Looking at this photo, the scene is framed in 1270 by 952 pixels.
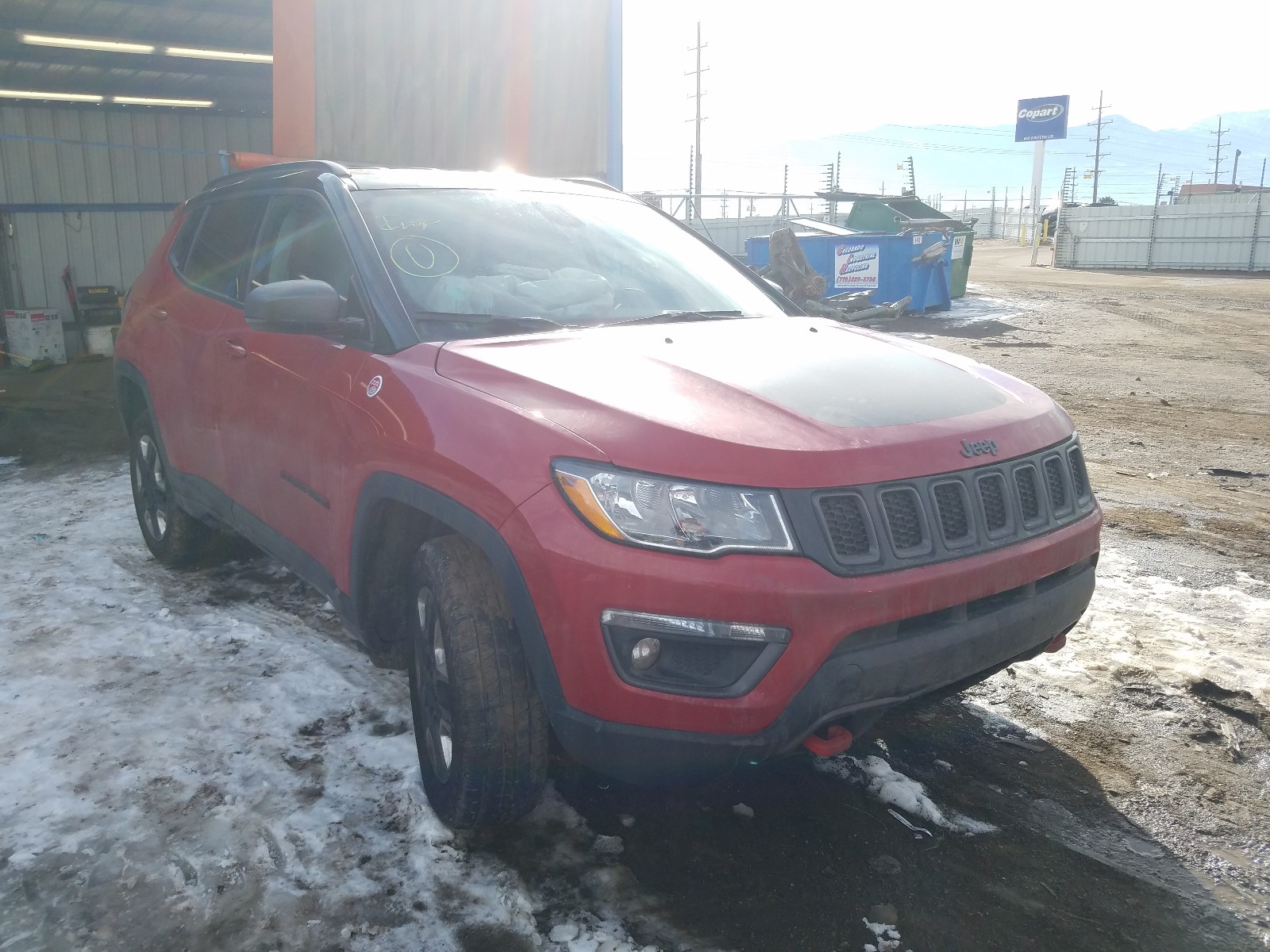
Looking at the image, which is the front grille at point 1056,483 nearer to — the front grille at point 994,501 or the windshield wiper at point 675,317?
the front grille at point 994,501

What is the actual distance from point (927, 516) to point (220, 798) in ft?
6.78

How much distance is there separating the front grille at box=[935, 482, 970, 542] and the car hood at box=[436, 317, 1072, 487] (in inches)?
2.0

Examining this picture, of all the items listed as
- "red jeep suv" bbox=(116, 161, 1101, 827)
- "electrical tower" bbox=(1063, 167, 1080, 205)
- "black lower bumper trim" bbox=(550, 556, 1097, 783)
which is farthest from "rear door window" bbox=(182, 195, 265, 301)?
"electrical tower" bbox=(1063, 167, 1080, 205)

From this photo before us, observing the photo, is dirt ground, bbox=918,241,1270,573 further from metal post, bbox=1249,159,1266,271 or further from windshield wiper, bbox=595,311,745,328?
metal post, bbox=1249,159,1266,271

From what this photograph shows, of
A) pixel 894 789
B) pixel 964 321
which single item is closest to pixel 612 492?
pixel 894 789

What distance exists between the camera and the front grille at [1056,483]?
2641 mm

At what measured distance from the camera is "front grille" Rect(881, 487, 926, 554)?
88.3 inches

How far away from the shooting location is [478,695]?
242 cm

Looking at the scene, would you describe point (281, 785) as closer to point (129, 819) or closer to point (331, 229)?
point (129, 819)

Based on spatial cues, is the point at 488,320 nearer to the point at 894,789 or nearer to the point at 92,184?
the point at 894,789

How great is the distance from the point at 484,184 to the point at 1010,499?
2117mm

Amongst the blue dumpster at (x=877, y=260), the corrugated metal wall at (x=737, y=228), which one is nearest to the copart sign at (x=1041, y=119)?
the corrugated metal wall at (x=737, y=228)

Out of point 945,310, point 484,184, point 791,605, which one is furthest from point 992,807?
point 945,310

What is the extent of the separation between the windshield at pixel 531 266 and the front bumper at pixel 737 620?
3.30ft
